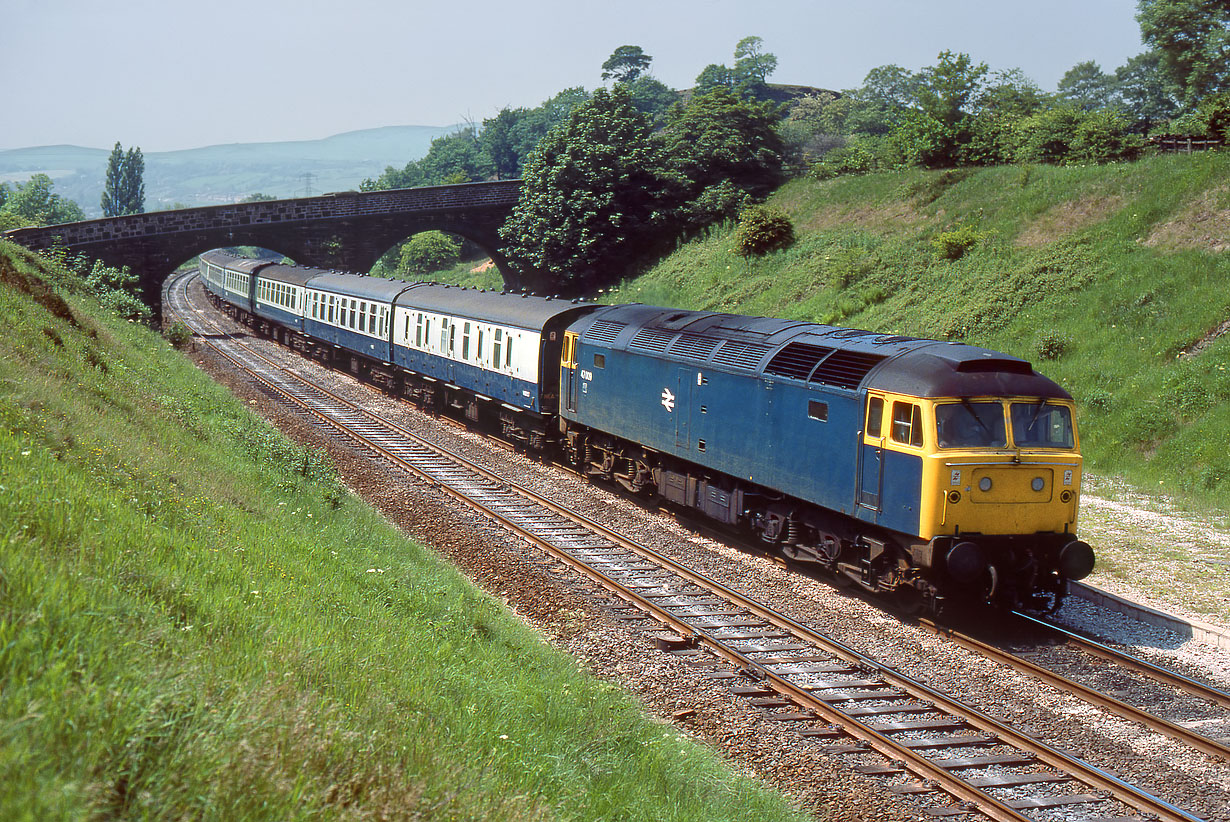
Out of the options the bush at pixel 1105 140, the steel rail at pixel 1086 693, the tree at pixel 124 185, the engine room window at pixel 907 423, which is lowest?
the steel rail at pixel 1086 693

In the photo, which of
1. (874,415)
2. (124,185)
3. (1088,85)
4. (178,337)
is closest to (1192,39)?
(178,337)

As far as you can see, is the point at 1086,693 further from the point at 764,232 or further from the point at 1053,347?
the point at 764,232

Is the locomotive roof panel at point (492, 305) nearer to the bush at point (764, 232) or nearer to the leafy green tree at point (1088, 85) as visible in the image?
the bush at point (764, 232)

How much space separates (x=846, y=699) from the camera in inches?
421

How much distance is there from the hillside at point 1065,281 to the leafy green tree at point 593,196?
5772mm

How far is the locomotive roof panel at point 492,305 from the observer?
2389 cm

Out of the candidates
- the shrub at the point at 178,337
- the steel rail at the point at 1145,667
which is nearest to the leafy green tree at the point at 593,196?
the shrub at the point at 178,337

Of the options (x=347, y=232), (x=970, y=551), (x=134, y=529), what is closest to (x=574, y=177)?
A: (x=347, y=232)

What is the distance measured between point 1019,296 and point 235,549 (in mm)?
27535

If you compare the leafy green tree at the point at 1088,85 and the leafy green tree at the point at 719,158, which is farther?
the leafy green tree at the point at 1088,85

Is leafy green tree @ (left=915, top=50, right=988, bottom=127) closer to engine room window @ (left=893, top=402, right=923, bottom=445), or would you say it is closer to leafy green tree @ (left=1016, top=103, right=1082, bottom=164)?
leafy green tree @ (left=1016, top=103, right=1082, bottom=164)

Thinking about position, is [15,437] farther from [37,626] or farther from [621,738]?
[621,738]

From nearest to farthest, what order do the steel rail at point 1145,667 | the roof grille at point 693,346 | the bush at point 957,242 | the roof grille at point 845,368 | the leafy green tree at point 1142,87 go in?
the steel rail at point 1145,667 < the roof grille at point 845,368 < the roof grille at point 693,346 < the bush at point 957,242 < the leafy green tree at point 1142,87

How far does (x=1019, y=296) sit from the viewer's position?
102 feet
